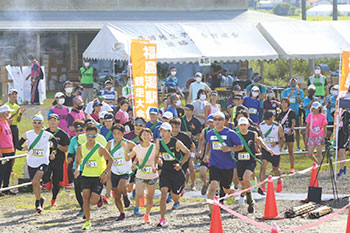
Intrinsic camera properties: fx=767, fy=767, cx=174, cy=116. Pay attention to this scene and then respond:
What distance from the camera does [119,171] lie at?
42.5ft

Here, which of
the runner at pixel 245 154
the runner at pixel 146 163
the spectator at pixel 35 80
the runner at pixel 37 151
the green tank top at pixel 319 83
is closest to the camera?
the runner at pixel 146 163

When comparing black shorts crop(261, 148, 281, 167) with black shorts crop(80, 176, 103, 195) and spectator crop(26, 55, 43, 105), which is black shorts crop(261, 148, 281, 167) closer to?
black shorts crop(80, 176, 103, 195)

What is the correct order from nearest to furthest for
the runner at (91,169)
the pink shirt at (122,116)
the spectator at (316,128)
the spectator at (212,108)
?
the runner at (91,169) < the pink shirt at (122,116) < the spectator at (316,128) < the spectator at (212,108)

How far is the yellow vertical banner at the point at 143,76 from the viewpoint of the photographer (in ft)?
50.0

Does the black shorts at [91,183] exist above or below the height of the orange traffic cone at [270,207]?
above

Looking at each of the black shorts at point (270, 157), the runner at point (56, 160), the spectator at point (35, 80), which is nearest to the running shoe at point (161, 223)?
the runner at point (56, 160)

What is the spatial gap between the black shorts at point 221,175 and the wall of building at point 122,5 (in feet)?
83.0

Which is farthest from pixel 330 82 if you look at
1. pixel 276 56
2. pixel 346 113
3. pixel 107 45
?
pixel 346 113

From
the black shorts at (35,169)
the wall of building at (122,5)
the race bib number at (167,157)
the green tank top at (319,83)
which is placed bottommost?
the black shorts at (35,169)

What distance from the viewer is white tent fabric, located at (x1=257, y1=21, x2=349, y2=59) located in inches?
1069

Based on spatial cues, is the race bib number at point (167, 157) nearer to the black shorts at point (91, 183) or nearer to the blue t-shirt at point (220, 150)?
the blue t-shirt at point (220, 150)

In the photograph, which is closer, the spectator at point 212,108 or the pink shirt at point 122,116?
the pink shirt at point 122,116

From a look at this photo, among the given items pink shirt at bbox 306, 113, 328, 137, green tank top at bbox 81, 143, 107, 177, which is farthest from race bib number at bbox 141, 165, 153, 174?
pink shirt at bbox 306, 113, 328, 137

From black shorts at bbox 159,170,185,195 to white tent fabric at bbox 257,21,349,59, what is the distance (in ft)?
48.6
